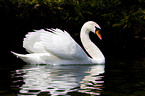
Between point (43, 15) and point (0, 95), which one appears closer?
point (0, 95)

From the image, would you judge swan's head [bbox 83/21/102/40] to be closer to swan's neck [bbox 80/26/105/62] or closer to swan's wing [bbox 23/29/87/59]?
swan's neck [bbox 80/26/105/62]

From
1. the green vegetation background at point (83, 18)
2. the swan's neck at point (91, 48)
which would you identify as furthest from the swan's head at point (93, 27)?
the green vegetation background at point (83, 18)

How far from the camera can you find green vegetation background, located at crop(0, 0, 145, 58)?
14.1 meters

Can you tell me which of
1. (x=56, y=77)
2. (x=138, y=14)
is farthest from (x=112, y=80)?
(x=138, y=14)

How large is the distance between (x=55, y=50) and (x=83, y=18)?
490 cm

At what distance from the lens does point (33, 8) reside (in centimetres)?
1422

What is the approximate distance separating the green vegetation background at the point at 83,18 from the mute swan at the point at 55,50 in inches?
141

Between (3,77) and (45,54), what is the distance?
9.81 ft

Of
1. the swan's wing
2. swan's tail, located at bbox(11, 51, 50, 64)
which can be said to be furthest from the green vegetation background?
the swan's wing

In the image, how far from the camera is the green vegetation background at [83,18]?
14.1 meters

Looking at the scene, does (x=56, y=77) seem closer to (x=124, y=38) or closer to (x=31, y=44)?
(x=31, y=44)

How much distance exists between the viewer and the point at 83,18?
46.8 ft

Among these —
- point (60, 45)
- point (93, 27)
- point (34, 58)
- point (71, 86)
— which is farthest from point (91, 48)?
point (71, 86)

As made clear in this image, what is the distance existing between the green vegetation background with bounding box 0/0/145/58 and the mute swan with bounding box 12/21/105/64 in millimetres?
3589
